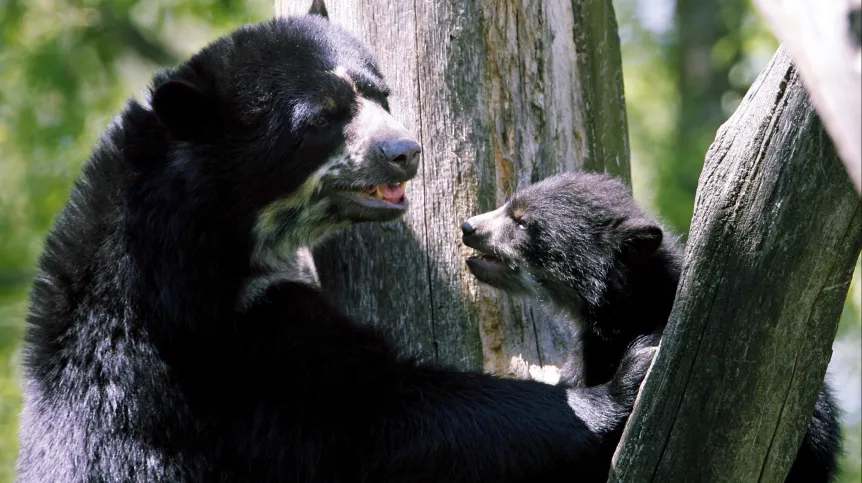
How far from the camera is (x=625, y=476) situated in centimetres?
388

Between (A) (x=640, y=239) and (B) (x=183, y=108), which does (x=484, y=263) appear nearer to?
(A) (x=640, y=239)

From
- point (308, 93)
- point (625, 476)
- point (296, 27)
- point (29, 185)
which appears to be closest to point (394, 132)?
point (308, 93)

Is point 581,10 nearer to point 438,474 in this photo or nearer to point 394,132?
point 394,132

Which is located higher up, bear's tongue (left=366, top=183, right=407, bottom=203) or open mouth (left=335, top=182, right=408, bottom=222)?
bear's tongue (left=366, top=183, right=407, bottom=203)

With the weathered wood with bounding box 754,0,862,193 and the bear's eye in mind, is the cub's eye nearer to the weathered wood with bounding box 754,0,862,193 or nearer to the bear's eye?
the bear's eye

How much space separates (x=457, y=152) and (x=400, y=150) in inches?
26.5

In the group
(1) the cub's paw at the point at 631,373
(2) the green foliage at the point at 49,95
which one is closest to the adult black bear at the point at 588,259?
(1) the cub's paw at the point at 631,373

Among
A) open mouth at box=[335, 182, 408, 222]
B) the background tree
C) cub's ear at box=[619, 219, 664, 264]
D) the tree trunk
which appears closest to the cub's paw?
cub's ear at box=[619, 219, 664, 264]

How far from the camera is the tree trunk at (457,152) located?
5.52 m

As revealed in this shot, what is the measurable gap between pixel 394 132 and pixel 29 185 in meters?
8.31

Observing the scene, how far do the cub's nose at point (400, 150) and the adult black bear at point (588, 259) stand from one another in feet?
2.20

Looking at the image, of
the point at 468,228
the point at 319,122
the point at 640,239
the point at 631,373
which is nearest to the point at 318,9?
the point at 319,122

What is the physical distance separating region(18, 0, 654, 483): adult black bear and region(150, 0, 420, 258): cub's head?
11mm

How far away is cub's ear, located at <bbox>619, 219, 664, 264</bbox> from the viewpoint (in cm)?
524
